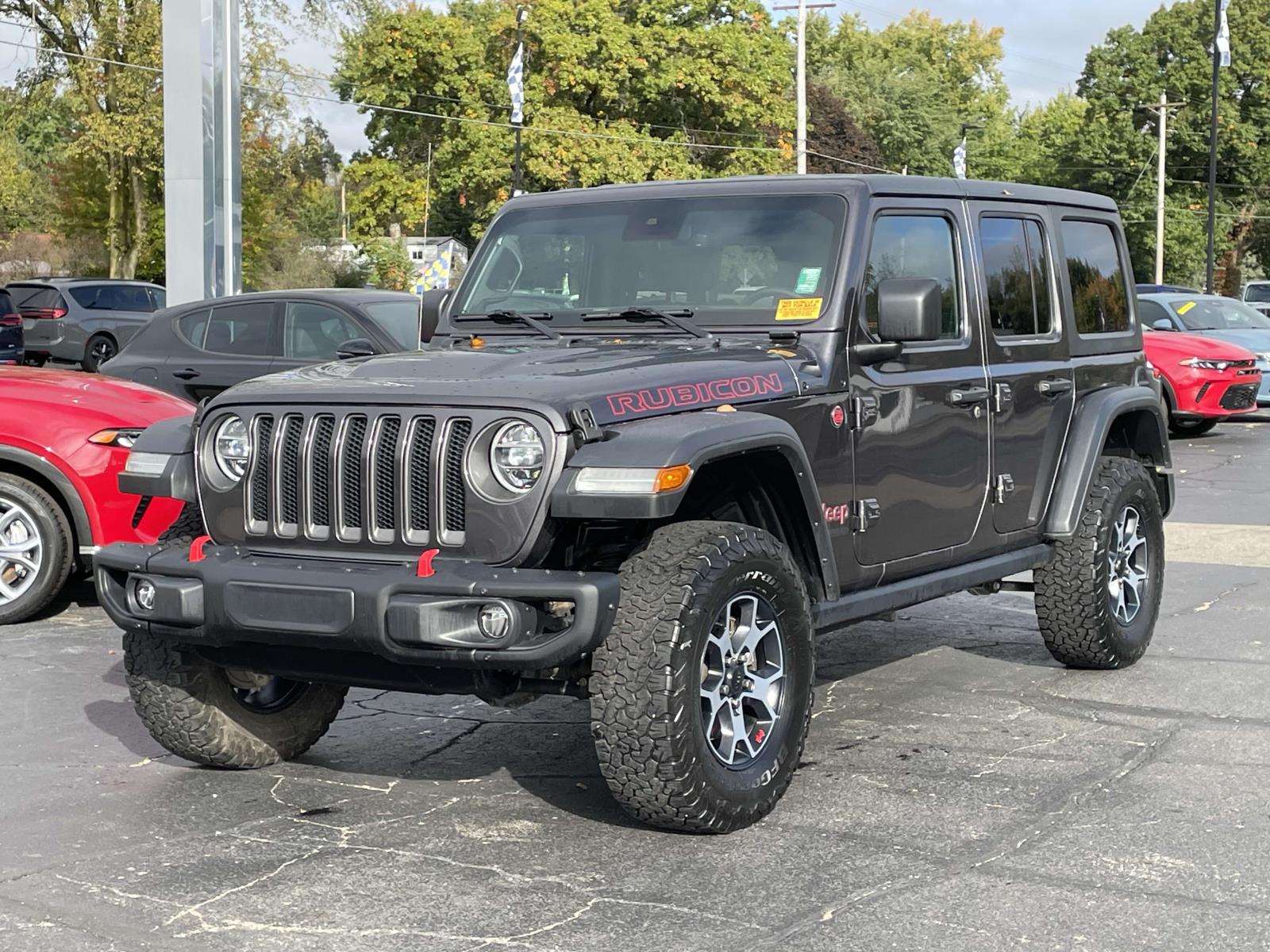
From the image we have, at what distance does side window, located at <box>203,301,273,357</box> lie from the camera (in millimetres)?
12273

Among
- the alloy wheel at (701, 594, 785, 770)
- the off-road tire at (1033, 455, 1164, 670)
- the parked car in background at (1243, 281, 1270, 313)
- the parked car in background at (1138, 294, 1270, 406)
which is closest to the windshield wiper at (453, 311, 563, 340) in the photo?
the alloy wheel at (701, 594, 785, 770)

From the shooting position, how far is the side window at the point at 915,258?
5.95 m

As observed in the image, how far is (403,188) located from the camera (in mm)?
58062

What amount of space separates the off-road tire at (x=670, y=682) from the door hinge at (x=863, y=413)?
932 millimetres

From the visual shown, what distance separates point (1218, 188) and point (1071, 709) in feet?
216

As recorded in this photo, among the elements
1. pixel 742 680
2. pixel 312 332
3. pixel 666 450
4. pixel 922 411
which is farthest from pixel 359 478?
pixel 312 332

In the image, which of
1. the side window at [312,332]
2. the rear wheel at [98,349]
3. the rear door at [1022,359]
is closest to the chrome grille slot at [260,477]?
the rear door at [1022,359]

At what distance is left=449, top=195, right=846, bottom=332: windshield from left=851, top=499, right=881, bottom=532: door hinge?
0.64 m

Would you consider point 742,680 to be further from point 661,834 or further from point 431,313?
point 431,313

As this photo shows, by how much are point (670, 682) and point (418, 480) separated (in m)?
0.90

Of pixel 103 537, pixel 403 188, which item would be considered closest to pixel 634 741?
pixel 103 537

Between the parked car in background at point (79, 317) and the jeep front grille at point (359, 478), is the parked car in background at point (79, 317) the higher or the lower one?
the higher one

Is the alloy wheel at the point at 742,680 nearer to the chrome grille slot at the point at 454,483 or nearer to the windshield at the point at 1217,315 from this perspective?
the chrome grille slot at the point at 454,483

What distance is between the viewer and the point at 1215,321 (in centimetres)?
2122
